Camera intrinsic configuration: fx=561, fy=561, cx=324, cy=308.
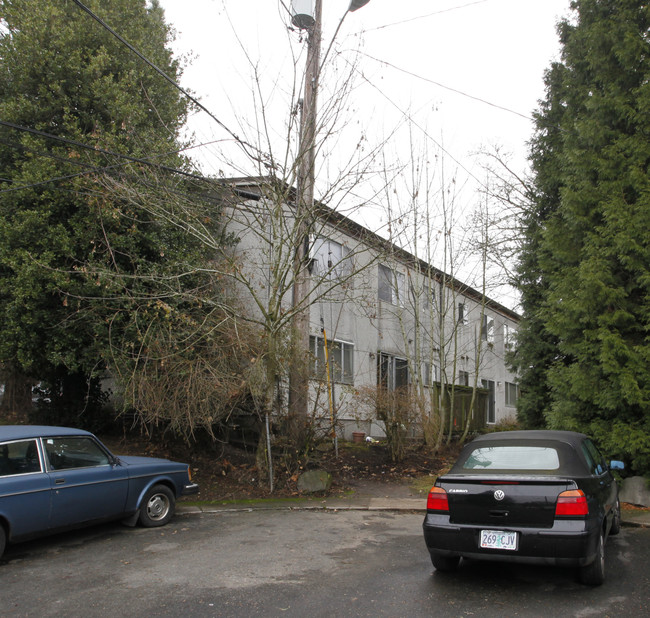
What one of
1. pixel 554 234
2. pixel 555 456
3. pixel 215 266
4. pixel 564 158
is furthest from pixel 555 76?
pixel 555 456

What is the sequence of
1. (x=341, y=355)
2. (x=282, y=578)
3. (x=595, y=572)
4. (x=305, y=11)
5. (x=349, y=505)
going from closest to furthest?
(x=595, y=572) < (x=282, y=578) < (x=349, y=505) < (x=305, y=11) < (x=341, y=355)

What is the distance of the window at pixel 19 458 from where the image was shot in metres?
6.09

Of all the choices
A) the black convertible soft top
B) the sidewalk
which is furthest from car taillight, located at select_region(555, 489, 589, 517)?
the sidewalk

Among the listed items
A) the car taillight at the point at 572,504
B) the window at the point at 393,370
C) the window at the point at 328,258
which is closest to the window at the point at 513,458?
the car taillight at the point at 572,504

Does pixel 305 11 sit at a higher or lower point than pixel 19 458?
higher

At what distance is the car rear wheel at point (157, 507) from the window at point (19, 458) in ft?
5.52

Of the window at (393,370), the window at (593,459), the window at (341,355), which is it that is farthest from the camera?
the window at (393,370)

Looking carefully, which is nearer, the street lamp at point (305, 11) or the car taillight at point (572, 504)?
the car taillight at point (572, 504)

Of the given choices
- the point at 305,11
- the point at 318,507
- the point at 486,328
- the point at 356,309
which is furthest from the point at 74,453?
the point at 486,328

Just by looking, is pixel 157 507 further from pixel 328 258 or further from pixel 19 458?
pixel 328 258

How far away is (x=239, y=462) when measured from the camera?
1162 centimetres

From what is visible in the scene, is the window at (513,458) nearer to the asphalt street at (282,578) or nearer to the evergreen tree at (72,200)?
the asphalt street at (282,578)

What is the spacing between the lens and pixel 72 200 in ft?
36.9

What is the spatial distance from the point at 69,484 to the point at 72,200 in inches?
262
